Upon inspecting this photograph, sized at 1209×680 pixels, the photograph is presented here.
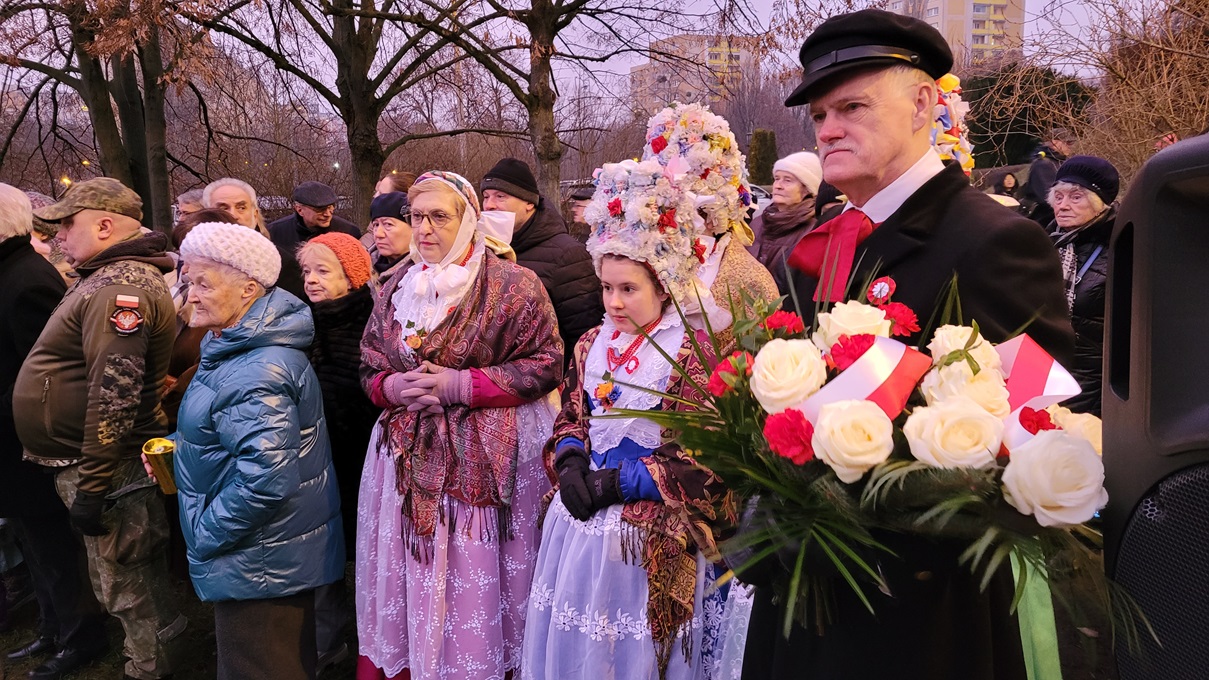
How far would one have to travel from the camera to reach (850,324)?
1387mm

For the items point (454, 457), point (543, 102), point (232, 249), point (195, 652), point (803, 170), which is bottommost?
point (195, 652)

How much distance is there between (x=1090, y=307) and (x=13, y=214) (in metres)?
5.87

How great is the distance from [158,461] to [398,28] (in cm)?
Result: 971

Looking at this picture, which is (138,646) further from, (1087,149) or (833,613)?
(1087,149)

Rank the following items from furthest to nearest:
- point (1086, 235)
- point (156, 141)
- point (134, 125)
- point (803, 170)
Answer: point (134, 125), point (156, 141), point (803, 170), point (1086, 235)

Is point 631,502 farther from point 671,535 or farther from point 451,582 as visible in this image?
point 451,582

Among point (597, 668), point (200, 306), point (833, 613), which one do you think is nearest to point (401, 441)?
point (200, 306)

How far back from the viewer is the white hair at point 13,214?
393 cm

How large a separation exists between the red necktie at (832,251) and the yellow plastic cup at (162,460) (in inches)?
103

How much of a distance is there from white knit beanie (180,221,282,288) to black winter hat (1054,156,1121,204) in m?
4.80

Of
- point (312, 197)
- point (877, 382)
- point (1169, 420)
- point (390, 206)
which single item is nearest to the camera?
point (1169, 420)

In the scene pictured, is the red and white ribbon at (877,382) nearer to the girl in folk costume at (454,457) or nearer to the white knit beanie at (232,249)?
the girl in folk costume at (454,457)

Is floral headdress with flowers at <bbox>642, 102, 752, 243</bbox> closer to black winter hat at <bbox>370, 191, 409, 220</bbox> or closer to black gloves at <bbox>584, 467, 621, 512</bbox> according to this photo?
black gloves at <bbox>584, 467, 621, 512</bbox>

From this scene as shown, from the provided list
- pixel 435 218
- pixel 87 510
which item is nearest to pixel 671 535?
pixel 435 218
